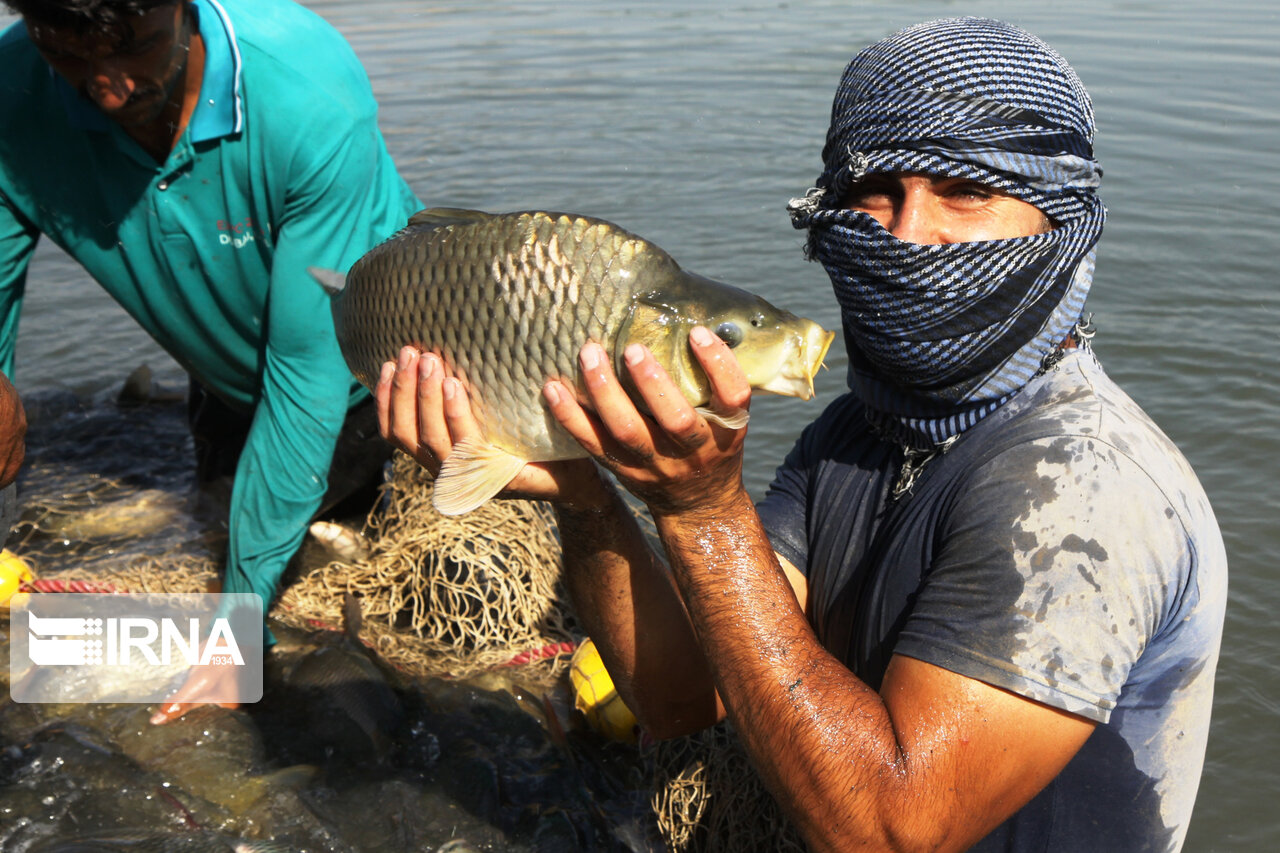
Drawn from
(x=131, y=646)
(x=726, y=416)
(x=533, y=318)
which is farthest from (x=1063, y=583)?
(x=131, y=646)

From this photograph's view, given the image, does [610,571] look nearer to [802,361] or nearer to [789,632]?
[789,632]

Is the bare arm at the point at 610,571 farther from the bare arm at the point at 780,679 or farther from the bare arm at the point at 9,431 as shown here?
the bare arm at the point at 9,431

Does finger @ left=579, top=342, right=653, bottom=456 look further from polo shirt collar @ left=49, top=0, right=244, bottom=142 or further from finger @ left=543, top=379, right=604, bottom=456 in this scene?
polo shirt collar @ left=49, top=0, right=244, bottom=142

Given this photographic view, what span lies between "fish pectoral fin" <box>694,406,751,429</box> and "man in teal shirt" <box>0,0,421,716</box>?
2194 millimetres

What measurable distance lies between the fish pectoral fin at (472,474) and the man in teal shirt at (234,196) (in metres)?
1.78

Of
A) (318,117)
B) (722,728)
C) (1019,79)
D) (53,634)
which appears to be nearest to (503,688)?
(722,728)

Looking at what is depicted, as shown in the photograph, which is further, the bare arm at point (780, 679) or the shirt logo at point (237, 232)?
the shirt logo at point (237, 232)

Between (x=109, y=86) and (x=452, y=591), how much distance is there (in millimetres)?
2258

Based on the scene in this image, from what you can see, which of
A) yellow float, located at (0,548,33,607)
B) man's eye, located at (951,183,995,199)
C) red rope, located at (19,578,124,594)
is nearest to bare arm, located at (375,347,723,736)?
man's eye, located at (951,183,995,199)

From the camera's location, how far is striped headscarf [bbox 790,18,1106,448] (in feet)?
6.98

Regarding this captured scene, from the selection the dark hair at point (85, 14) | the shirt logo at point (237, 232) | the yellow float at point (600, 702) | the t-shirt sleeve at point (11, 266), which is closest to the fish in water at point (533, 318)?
the dark hair at point (85, 14)

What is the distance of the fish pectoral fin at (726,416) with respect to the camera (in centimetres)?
199

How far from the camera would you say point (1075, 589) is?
186 cm

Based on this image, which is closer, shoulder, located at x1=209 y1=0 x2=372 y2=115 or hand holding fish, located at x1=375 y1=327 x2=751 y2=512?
hand holding fish, located at x1=375 y1=327 x2=751 y2=512
